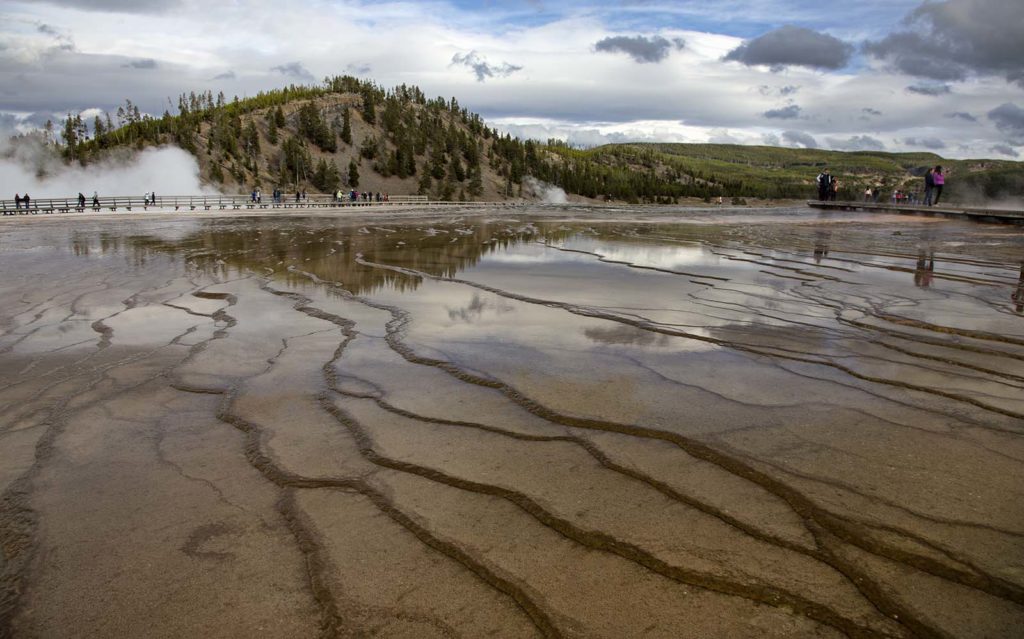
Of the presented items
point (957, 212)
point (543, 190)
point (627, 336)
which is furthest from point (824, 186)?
point (543, 190)

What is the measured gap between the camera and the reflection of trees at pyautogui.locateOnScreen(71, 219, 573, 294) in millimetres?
12062

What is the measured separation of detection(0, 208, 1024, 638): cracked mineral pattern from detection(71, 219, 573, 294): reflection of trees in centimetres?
331

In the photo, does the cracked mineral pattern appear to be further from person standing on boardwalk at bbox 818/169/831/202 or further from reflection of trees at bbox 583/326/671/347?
person standing on boardwalk at bbox 818/169/831/202

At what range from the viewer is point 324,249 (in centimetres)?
1658

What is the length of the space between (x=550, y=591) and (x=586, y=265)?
35.4 ft

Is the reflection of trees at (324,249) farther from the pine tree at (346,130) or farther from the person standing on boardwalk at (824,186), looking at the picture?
the pine tree at (346,130)

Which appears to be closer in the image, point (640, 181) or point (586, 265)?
point (586, 265)

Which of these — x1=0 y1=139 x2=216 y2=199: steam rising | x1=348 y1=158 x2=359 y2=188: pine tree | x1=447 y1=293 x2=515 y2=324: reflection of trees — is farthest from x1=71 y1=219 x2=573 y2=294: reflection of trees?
x1=348 y1=158 x2=359 y2=188: pine tree

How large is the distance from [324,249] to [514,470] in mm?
13776

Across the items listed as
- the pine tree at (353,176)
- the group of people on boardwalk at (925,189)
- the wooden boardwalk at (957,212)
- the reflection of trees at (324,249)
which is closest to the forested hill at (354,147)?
the pine tree at (353,176)

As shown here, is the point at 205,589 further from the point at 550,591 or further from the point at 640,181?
the point at 640,181

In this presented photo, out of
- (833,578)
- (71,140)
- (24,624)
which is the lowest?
(24,624)

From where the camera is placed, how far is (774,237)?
20.3 meters

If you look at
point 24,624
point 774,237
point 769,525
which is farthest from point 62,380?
point 774,237
